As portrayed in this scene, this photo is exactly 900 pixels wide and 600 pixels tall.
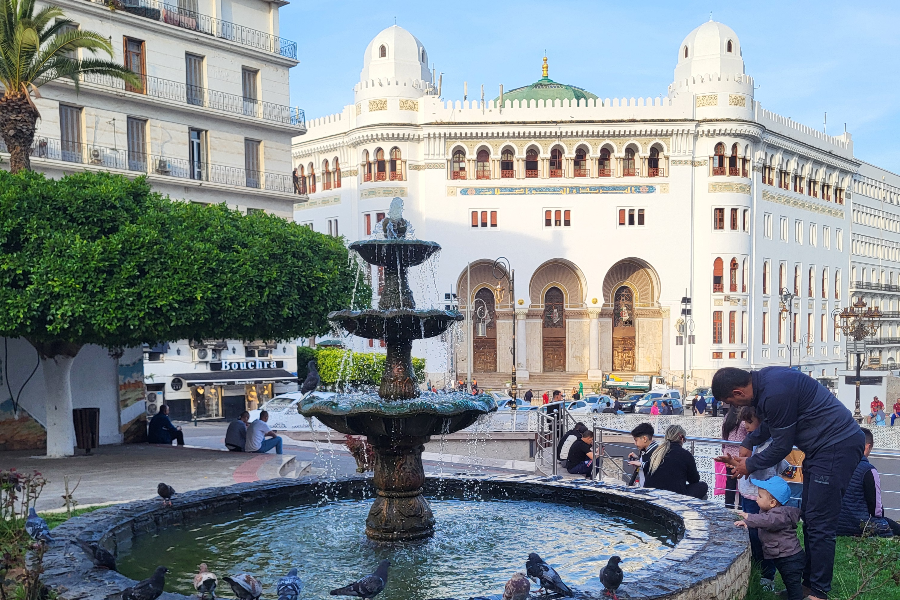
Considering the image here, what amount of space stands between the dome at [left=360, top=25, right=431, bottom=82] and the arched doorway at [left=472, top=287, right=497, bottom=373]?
12456 mm

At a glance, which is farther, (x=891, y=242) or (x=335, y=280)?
(x=891, y=242)

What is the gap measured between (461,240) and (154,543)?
38392 mm

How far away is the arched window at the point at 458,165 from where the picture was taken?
153ft

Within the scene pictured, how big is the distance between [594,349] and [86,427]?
33.1 m

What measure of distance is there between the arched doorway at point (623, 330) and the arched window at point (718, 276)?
4.42 meters

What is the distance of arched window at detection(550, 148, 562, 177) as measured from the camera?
46469 mm

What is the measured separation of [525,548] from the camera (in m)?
8.18

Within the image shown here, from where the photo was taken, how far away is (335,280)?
19.1 metres

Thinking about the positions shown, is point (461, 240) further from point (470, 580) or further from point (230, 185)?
point (470, 580)

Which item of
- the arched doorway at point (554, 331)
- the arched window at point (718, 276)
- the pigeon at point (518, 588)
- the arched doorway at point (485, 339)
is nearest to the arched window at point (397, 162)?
the arched doorway at point (485, 339)

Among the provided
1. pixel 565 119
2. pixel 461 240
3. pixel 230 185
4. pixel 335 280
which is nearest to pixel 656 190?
pixel 565 119

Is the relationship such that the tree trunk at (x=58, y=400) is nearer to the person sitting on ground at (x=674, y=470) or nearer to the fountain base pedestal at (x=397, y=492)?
the fountain base pedestal at (x=397, y=492)

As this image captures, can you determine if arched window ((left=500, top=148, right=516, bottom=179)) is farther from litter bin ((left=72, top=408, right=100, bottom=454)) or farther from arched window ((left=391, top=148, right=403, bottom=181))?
litter bin ((left=72, top=408, right=100, bottom=454))

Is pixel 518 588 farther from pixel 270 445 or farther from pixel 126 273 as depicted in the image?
pixel 270 445
